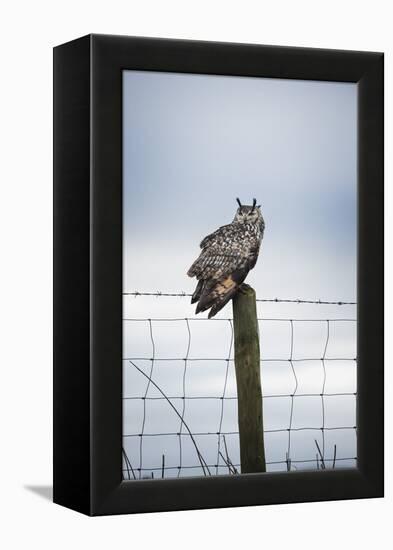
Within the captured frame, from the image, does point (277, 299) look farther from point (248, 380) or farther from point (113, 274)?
point (113, 274)

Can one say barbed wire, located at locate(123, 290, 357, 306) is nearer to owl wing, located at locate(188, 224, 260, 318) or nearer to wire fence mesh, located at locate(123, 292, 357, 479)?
wire fence mesh, located at locate(123, 292, 357, 479)

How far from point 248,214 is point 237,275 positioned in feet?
1.05

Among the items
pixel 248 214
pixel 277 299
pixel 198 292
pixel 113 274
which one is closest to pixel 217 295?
pixel 198 292

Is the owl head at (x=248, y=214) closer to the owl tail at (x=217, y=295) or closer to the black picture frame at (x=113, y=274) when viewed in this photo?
the owl tail at (x=217, y=295)

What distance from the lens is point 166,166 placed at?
788 centimetres

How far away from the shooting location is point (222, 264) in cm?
805

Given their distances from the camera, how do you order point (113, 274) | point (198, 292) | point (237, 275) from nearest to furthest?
point (113, 274) → point (198, 292) → point (237, 275)

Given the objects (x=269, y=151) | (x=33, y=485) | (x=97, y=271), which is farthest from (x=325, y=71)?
(x=33, y=485)

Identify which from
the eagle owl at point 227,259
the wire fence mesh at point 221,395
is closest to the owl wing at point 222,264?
the eagle owl at point 227,259

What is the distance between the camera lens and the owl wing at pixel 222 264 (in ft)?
26.2

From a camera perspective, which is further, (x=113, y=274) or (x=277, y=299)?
(x=277, y=299)

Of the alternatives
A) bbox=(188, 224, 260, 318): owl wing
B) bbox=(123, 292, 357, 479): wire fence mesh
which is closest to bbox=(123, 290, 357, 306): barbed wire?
bbox=(123, 292, 357, 479): wire fence mesh

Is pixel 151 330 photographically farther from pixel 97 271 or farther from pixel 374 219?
pixel 374 219

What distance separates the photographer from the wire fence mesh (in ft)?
25.7
